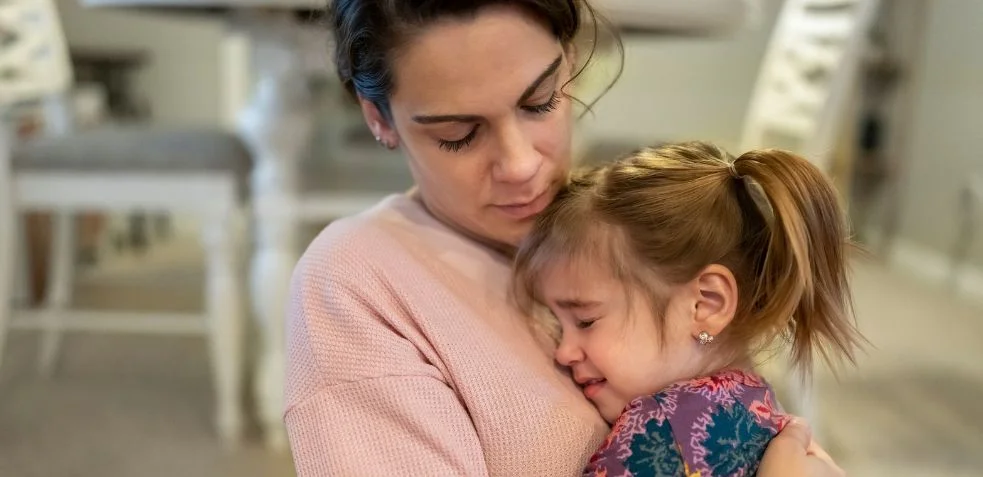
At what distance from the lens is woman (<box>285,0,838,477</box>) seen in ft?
1.88

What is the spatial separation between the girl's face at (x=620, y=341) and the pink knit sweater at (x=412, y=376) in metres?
0.02

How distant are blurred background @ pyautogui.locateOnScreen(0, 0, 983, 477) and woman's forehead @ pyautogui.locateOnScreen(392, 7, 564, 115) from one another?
353 millimetres

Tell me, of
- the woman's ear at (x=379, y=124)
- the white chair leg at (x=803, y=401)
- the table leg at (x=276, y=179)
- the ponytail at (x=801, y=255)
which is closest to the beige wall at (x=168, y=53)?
the table leg at (x=276, y=179)

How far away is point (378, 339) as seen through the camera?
0.59m

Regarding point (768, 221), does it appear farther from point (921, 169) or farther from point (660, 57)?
point (660, 57)

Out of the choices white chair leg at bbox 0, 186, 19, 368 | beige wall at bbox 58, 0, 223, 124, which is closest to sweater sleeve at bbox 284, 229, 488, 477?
white chair leg at bbox 0, 186, 19, 368

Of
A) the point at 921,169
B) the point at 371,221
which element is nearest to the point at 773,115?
the point at 371,221

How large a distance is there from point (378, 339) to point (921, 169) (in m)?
3.06

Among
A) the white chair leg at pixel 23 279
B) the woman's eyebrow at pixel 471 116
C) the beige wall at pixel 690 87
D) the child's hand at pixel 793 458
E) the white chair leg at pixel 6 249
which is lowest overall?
the white chair leg at pixel 23 279

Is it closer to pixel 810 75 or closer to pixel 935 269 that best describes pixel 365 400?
pixel 810 75

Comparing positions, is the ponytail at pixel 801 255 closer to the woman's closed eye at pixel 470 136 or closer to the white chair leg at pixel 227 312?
the woman's closed eye at pixel 470 136

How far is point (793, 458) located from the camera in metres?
0.61

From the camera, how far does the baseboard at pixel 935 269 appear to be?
270 centimetres

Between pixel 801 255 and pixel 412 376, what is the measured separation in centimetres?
29
